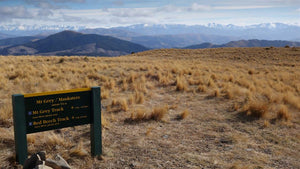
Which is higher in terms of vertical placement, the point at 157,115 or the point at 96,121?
the point at 96,121

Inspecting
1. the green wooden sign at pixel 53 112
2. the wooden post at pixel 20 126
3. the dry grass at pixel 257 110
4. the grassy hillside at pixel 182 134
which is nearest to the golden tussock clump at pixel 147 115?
the grassy hillside at pixel 182 134

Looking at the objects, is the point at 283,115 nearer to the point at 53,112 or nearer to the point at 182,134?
the point at 182,134

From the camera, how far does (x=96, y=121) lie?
459 centimetres

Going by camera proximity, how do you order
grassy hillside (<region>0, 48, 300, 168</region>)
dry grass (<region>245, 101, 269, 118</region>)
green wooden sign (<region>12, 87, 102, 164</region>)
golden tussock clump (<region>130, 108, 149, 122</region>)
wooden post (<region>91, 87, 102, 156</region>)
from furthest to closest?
1. dry grass (<region>245, 101, 269, 118</region>)
2. golden tussock clump (<region>130, 108, 149, 122</region>)
3. grassy hillside (<region>0, 48, 300, 168</region>)
4. wooden post (<region>91, 87, 102, 156</region>)
5. green wooden sign (<region>12, 87, 102, 164</region>)

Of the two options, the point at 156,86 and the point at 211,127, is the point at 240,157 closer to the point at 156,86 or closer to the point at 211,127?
the point at 211,127

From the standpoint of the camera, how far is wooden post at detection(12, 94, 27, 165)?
378 cm

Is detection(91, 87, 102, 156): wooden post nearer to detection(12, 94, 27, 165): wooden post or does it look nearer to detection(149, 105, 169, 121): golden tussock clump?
detection(12, 94, 27, 165): wooden post

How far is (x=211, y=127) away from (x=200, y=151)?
1.69 metres

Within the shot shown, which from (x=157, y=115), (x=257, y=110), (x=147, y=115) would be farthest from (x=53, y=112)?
(x=257, y=110)

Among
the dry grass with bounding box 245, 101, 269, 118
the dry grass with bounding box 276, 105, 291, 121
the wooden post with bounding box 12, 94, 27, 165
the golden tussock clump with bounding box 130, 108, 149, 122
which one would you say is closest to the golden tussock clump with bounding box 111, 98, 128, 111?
the golden tussock clump with bounding box 130, 108, 149, 122

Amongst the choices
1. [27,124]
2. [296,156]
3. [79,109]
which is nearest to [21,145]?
[27,124]

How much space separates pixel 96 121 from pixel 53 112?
873 millimetres

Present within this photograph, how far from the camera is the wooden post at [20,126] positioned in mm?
3775

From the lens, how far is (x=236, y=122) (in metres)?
7.02
